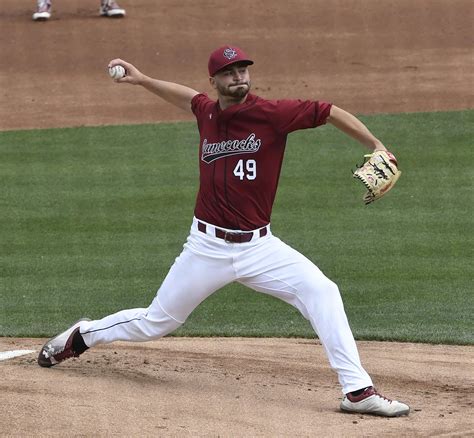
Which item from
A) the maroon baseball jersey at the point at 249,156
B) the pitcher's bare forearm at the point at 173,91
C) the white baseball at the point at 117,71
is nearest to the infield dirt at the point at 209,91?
the maroon baseball jersey at the point at 249,156

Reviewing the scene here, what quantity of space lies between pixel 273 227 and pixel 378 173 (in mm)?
5165

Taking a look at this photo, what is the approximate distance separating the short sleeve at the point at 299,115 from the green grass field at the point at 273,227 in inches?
89.4

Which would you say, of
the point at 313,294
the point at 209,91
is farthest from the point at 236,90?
the point at 209,91

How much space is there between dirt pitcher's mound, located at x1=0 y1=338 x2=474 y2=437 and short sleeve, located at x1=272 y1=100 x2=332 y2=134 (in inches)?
55.8

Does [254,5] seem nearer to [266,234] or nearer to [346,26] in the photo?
[346,26]

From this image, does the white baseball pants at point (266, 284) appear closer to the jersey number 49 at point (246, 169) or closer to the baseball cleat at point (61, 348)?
the jersey number 49 at point (246, 169)

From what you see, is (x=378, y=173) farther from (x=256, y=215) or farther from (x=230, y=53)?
(x=230, y=53)

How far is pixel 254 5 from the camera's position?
21.0 m

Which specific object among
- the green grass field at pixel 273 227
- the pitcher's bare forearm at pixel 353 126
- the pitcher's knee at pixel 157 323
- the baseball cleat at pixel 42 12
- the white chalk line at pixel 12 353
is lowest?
the green grass field at pixel 273 227

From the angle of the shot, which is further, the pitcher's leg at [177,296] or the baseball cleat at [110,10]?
the baseball cleat at [110,10]

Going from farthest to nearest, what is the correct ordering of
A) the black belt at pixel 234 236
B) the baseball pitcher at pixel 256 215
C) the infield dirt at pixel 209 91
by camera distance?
the black belt at pixel 234 236, the baseball pitcher at pixel 256 215, the infield dirt at pixel 209 91

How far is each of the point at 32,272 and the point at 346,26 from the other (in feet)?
36.9

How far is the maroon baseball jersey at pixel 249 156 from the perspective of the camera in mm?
5707

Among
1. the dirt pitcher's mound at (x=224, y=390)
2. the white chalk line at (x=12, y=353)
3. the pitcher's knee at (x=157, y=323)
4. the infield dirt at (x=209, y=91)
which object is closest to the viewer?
the dirt pitcher's mound at (x=224, y=390)
